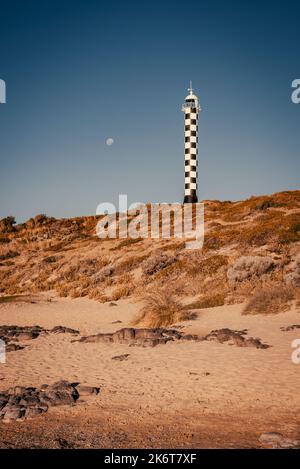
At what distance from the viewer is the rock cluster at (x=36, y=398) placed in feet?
26.4

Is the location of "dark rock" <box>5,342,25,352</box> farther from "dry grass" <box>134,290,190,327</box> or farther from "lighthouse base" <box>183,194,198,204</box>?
"lighthouse base" <box>183,194,198,204</box>

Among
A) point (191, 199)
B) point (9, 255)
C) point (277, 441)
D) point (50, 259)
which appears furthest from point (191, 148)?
point (277, 441)

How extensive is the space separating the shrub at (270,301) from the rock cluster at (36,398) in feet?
29.6

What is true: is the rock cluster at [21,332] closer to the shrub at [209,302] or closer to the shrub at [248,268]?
the shrub at [209,302]

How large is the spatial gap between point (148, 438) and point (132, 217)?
114 feet

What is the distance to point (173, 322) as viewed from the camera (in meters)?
16.2

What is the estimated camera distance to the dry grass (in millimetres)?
16188

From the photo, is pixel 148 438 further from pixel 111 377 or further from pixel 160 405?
pixel 111 377

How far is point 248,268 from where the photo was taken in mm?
20625

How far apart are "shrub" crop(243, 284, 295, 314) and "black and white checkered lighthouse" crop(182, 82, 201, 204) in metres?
23.4

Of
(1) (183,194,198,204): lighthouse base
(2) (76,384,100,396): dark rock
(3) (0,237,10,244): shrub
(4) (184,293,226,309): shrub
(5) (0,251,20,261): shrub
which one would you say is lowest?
(2) (76,384,100,396): dark rock

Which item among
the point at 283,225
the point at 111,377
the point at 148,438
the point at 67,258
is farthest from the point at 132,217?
the point at 148,438

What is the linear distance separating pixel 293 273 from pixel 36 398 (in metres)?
13.6

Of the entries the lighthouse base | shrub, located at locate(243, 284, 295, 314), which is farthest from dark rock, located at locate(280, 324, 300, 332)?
the lighthouse base
